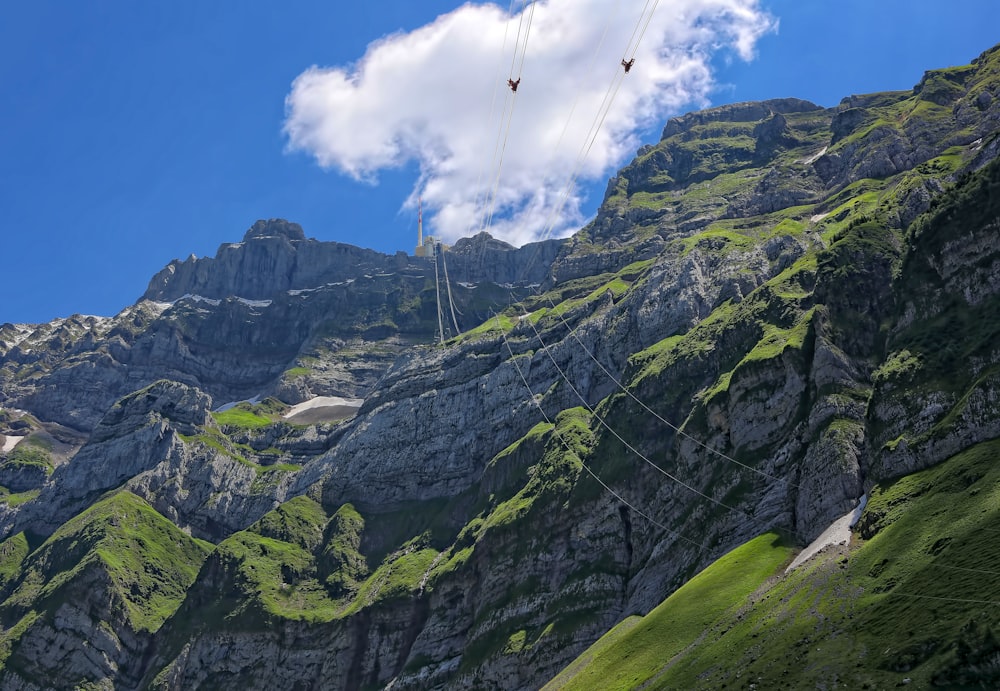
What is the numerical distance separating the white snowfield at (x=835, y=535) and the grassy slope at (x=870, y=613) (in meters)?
3.72

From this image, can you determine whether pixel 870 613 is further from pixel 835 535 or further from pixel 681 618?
pixel 681 618

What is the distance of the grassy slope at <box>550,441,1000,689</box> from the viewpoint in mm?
104812

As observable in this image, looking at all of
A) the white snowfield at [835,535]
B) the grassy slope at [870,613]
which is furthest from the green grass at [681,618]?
the white snowfield at [835,535]

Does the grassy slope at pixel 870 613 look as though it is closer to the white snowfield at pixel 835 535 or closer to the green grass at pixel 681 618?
the green grass at pixel 681 618

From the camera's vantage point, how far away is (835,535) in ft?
498

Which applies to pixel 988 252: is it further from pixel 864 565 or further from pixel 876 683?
pixel 876 683

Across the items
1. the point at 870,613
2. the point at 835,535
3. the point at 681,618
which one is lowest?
the point at 870,613

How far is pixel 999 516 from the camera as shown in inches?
4734

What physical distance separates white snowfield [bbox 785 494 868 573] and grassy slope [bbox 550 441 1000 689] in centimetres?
372

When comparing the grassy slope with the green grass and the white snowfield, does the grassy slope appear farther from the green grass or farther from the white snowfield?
the white snowfield

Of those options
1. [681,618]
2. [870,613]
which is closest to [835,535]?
[681,618]

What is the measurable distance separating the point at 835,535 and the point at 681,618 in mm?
27216

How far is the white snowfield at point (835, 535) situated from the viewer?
149625mm

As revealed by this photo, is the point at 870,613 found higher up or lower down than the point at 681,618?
lower down
